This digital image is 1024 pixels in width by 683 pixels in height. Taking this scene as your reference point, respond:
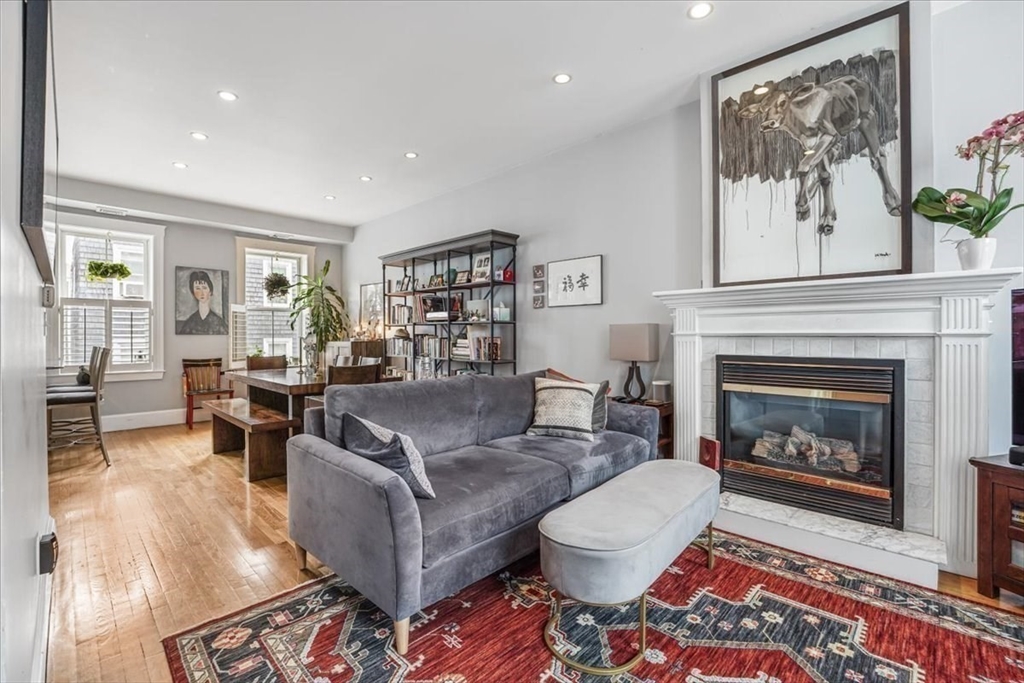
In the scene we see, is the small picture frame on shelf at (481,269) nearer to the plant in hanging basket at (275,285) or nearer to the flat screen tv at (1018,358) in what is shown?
the plant in hanging basket at (275,285)

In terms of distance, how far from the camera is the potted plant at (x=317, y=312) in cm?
672

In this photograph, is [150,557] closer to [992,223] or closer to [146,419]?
[146,419]

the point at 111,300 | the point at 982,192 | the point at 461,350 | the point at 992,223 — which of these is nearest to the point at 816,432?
the point at 992,223

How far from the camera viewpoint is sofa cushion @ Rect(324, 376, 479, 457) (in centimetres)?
230

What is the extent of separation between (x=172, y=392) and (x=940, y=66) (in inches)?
311

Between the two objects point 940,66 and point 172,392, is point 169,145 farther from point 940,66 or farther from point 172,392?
point 940,66

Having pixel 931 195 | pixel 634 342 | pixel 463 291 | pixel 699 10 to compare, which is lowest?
pixel 634 342

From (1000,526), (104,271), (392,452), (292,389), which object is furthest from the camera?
(104,271)

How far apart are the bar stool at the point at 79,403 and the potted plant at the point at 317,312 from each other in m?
2.42

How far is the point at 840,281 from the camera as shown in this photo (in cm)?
244

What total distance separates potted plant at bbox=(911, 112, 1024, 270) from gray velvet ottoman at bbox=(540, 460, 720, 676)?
1.77 metres

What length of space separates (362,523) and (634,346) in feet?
→ 7.61

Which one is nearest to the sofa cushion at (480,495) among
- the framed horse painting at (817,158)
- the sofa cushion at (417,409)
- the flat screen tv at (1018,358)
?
the sofa cushion at (417,409)

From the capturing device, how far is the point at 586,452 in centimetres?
263
